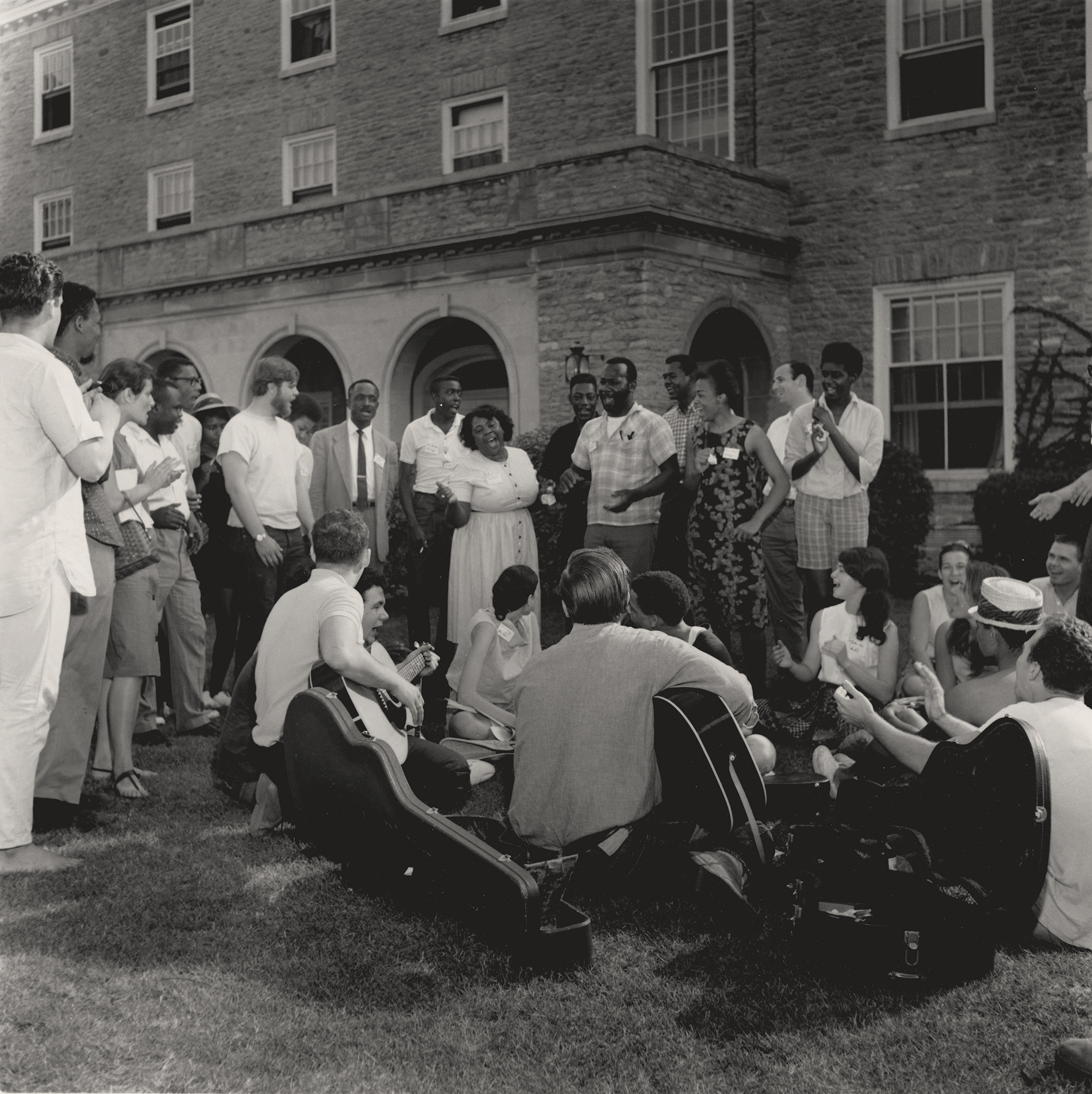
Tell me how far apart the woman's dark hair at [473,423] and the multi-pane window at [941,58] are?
844 centimetres

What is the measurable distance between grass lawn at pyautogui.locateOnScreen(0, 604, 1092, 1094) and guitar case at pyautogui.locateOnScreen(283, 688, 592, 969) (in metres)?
0.12

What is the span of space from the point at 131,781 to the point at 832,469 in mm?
3798

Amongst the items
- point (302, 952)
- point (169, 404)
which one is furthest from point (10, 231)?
point (302, 952)

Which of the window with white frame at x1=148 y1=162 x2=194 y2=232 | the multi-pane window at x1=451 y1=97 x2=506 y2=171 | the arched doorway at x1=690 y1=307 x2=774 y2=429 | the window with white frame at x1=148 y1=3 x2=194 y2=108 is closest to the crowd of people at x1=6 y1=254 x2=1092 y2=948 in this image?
the window with white frame at x1=148 y1=3 x2=194 y2=108

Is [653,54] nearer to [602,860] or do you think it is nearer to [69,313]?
[69,313]

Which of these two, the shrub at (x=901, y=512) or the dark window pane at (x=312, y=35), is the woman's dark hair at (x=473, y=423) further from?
the shrub at (x=901, y=512)

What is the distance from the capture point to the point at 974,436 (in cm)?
1322

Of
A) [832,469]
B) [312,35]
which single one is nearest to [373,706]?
[832,469]

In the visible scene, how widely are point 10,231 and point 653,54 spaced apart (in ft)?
21.9

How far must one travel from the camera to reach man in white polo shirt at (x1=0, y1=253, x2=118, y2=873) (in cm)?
392

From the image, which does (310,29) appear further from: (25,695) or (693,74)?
(693,74)

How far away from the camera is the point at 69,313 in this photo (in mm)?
4656

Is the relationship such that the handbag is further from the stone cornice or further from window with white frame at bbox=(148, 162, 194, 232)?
the stone cornice

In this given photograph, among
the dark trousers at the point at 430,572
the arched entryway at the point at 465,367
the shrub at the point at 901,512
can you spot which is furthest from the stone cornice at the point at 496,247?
the dark trousers at the point at 430,572
